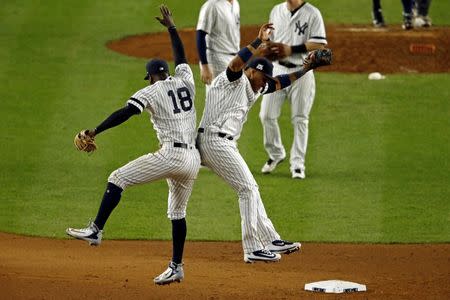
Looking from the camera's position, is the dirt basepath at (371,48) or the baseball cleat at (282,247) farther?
the dirt basepath at (371,48)

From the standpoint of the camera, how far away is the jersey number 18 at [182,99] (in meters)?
11.1

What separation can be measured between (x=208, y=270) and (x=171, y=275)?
83 cm

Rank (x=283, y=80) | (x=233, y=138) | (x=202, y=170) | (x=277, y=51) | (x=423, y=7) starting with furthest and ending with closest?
(x=423, y=7)
(x=202, y=170)
(x=277, y=51)
(x=283, y=80)
(x=233, y=138)

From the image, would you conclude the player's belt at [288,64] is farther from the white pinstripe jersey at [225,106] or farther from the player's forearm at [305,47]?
the white pinstripe jersey at [225,106]

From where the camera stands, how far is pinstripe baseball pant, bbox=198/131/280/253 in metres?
11.4

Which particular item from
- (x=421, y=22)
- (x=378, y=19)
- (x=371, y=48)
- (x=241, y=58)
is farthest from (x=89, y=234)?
(x=421, y=22)

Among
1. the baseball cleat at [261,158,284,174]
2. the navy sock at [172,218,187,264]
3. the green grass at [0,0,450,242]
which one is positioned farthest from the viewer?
the baseball cleat at [261,158,284,174]

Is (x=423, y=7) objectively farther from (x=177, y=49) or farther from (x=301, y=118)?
(x=177, y=49)

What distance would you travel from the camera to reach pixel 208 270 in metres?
12.0

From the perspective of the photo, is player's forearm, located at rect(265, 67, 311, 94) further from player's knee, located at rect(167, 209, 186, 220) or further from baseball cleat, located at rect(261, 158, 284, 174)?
baseball cleat, located at rect(261, 158, 284, 174)

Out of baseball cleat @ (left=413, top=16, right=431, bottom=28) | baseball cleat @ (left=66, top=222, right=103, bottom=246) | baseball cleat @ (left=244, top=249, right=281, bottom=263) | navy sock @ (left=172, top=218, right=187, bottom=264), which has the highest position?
baseball cleat @ (left=413, top=16, right=431, bottom=28)

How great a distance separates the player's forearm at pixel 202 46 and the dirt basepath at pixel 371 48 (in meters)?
6.21

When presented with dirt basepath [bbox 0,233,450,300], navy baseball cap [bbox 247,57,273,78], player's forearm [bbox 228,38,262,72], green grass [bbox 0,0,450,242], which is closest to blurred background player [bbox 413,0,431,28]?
green grass [bbox 0,0,450,242]

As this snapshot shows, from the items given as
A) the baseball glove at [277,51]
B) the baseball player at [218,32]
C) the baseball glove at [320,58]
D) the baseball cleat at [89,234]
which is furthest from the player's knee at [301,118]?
the baseball cleat at [89,234]
